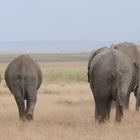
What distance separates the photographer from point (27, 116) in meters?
15.6

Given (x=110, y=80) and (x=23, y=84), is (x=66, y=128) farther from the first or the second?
(x=23, y=84)

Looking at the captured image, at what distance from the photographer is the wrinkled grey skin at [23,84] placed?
52.1 ft

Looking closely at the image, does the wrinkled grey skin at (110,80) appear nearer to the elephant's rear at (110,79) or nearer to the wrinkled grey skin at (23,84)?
the elephant's rear at (110,79)

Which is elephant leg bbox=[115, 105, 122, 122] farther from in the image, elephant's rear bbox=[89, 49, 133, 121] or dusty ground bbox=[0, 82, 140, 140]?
dusty ground bbox=[0, 82, 140, 140]

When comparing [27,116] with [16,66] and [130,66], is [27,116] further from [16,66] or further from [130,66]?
[130,66]

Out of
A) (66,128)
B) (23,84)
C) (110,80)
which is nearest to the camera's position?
(110,80)

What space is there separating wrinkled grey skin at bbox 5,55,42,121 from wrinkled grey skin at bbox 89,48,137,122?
1.96 m

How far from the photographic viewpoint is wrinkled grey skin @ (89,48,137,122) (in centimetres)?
1426

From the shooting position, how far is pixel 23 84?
1587cm

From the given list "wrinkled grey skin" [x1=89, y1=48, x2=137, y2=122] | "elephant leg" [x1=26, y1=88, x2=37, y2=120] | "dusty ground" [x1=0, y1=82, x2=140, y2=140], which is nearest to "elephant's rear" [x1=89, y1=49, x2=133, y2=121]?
Result: "wrinkled grey skin" [x1=89, y1=48, x2=137, y2=122]

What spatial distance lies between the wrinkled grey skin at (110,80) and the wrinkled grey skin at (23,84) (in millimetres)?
1958

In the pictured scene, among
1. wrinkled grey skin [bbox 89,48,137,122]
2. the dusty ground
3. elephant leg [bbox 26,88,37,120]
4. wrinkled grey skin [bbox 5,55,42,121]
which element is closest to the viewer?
the dusty ground

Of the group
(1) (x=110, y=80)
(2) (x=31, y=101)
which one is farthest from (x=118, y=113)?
(2) (x=31, y=101)

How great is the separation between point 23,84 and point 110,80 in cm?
275
